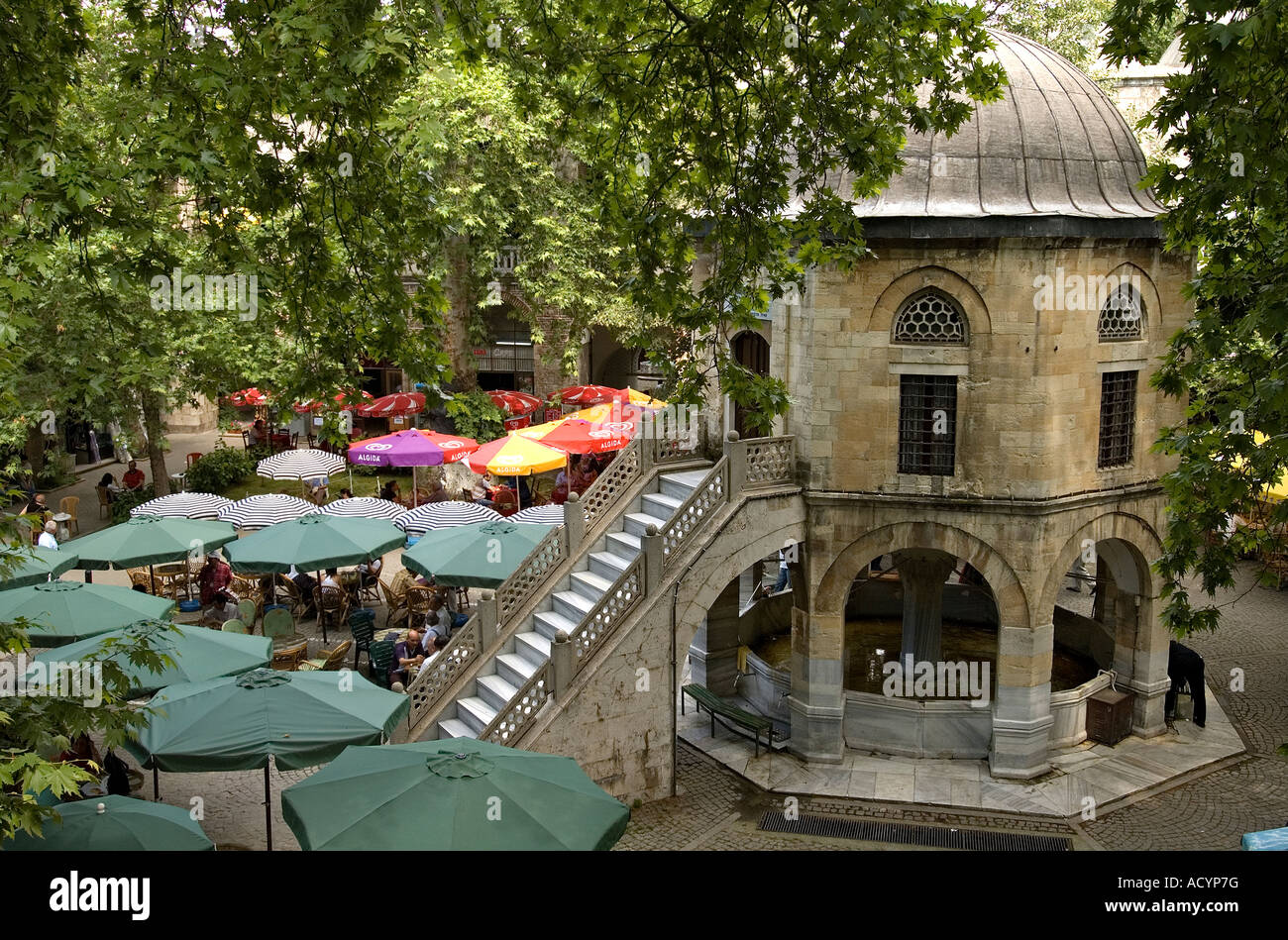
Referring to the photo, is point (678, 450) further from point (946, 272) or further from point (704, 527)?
point (946, 272)

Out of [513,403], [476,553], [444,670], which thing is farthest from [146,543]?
[513,403]

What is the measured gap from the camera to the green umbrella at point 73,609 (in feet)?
58.9

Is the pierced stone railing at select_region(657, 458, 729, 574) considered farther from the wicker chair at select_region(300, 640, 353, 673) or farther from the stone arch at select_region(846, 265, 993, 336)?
the wicker chair at select_region(300, 640, 353, 673)

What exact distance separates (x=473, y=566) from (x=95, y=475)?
968 inches

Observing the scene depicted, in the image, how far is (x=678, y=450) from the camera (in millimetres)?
22125

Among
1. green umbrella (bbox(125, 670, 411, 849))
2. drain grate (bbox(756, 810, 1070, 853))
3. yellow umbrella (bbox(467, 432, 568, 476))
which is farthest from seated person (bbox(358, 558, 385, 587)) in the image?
drain grate (bbox(756, 810, 1070, 853))

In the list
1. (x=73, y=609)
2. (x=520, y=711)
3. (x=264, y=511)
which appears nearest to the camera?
(x=520, y=711)

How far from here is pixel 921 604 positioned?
2147cm

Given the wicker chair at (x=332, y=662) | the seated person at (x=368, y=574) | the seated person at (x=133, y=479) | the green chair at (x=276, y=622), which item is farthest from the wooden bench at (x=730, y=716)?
the seated person at (x=133, y=479)

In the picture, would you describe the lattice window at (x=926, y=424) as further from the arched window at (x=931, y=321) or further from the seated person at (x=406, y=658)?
the seated person at (x=406, y=658)

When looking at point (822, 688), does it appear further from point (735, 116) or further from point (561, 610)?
point (735, 116)

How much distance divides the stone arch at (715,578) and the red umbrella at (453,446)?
42.7 feet

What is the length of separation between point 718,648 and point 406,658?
5.82 meters
